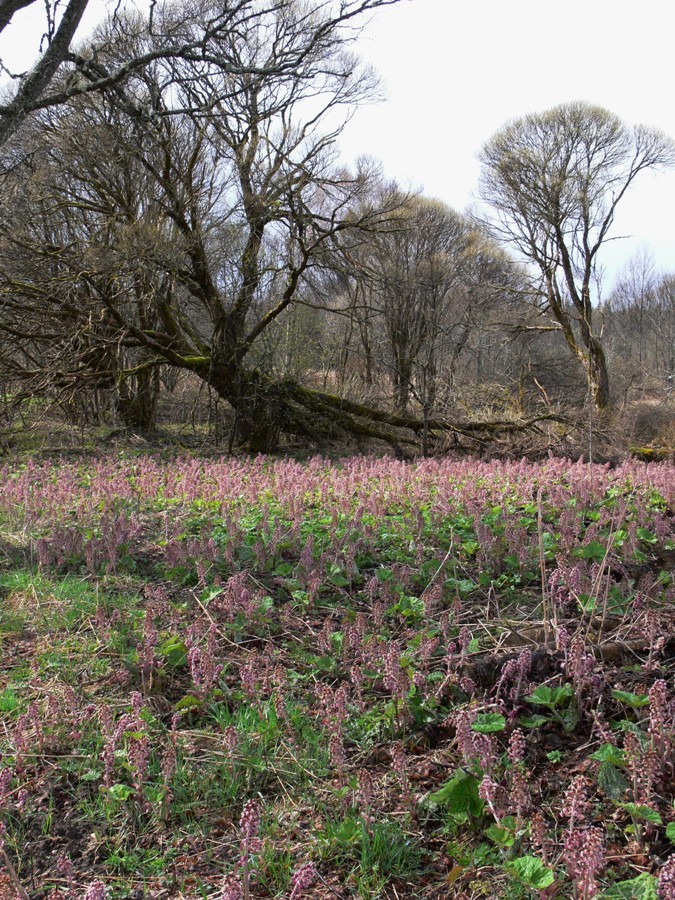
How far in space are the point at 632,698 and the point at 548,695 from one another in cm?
30

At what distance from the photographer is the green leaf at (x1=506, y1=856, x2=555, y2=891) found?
173cm

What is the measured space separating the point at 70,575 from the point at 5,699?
1668 millimetres

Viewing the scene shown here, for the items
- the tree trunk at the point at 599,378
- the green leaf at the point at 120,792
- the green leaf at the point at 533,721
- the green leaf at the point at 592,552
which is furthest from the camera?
the tree trunk at the point at 599,378

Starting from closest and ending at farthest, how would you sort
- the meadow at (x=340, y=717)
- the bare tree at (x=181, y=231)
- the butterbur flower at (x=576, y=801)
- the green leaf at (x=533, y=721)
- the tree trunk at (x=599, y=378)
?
the butterbur flower at (x=576, y=801) → the meadow at (x=340, y=717) → the green leaf at (x=533, y=721) → the bare tree at (x=181, y=231) → the tree trunk at (x=599, y=378)

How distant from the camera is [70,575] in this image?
4574mm

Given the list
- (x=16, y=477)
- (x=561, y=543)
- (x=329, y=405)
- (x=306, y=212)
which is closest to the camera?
(x=561, y=543)

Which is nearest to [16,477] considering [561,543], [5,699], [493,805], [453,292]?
[5,699]

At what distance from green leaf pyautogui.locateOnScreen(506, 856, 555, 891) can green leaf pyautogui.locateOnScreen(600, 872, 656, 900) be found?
0.15m

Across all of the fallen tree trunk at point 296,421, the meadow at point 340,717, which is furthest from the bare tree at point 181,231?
the meadow at point 340,717

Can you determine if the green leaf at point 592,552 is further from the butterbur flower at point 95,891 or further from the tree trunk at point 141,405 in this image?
the tree trunk at point 141,405

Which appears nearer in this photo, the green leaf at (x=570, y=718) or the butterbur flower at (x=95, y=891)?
the butterbur flower at (x=95, y=891)

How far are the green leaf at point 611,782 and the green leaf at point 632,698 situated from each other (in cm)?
30

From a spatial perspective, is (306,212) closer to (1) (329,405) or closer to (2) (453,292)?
(1) (329,405)

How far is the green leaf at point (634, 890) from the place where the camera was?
1.73m
